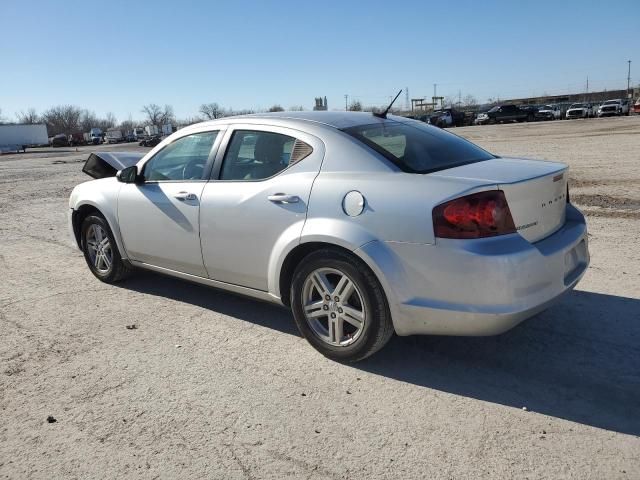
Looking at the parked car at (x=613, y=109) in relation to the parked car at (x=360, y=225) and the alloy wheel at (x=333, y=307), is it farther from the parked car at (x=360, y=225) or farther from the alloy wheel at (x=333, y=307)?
the alloy wheel at (x=333, y=307)

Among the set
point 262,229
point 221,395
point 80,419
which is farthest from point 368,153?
point 80,419

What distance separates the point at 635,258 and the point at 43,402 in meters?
5.52

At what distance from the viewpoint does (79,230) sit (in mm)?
5832

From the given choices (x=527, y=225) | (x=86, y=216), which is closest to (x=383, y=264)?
(x=527, y=225)

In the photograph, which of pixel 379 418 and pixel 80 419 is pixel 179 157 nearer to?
pixel 80 419

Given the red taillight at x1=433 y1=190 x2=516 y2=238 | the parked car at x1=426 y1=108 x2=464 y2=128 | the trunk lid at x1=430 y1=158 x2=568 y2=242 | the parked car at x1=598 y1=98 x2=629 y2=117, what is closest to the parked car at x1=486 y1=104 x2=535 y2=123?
the parked car at x1=426 y1=108 x2=464 y2=128

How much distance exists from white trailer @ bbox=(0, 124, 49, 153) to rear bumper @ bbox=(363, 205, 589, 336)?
69.4 m

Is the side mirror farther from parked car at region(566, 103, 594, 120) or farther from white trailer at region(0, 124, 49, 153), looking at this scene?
white trailer at region(0, 124, 49, 153)

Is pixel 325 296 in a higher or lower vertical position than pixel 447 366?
higher

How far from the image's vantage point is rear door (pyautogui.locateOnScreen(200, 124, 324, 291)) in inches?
147

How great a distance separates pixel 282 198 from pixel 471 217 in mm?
1314

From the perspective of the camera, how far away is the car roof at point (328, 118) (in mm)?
3992

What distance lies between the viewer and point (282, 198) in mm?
3734

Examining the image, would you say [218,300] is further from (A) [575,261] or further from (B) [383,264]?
(A) [575,261]
